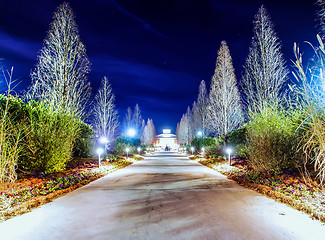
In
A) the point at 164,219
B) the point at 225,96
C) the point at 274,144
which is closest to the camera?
the point at 164,219

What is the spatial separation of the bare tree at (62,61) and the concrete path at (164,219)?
26.2 ft

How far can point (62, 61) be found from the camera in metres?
12.4

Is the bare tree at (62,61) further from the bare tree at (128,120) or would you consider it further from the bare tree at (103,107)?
the bare tree at (128,120)

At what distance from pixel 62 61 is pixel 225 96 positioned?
45.1 feet

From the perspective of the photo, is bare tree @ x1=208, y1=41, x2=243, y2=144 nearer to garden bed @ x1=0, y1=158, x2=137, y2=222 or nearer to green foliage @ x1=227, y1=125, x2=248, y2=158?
green foliage @ x1=227, y1=125, x2=248, y2=158

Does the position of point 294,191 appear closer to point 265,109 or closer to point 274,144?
point 274,144

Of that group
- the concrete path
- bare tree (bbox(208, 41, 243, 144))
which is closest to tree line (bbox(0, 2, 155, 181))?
the concrete path

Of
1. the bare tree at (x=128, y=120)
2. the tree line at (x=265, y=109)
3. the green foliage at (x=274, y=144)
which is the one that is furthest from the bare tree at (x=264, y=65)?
the bare tree at (x=128, y=120)

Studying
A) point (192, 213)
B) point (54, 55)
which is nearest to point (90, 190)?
point (192, 213)

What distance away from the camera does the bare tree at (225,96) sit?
64.6 ft

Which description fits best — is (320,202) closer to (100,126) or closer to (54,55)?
(54,55)

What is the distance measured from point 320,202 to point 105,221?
4.27 m

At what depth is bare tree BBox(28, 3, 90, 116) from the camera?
477 inches

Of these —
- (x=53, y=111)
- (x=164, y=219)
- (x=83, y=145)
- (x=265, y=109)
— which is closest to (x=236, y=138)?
(x=265, y=109)
